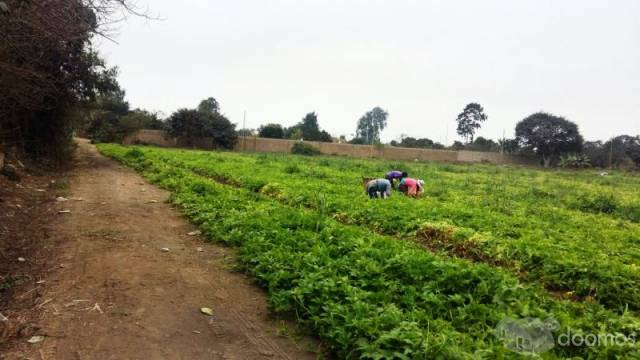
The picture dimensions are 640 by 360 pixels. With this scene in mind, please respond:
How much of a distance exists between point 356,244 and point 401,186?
593 centimetres

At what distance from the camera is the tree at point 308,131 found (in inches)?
1922

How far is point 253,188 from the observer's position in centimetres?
1178

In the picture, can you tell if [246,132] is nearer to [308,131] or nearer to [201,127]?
[201,127]

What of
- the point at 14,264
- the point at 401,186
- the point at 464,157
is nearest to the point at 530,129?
the point at 464,157

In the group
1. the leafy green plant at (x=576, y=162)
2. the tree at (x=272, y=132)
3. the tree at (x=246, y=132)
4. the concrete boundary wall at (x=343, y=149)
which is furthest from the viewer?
the tree at (x=272, y=132)

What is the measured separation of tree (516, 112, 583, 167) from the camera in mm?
46625

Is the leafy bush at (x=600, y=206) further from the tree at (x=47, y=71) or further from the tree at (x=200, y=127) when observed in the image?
the tree at (x=200, y=127)

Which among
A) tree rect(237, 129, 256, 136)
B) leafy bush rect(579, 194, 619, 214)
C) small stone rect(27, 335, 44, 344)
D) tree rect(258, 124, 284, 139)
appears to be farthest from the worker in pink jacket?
tree rect(258, 124, 284, 139)

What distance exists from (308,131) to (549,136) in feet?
93.2

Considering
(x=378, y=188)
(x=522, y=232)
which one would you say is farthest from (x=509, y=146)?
(x=522, y=232)

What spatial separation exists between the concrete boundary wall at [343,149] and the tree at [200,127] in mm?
720

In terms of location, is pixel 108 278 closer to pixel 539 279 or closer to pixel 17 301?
pixel 17 301

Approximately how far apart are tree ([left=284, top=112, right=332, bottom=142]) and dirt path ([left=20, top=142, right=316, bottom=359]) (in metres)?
41.0

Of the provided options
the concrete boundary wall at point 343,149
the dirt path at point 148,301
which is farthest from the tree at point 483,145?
the dirt path at point 148,301
